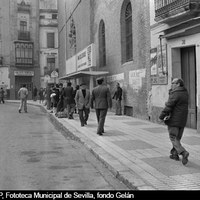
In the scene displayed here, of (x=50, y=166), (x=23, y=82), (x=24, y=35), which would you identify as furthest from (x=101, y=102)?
(x=24, y=35)

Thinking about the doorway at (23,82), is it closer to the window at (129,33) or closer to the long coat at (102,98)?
the window at (129,33)

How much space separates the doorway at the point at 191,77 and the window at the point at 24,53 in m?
35.9

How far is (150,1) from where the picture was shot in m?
13.1

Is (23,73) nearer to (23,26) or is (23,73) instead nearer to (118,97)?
(23,26)

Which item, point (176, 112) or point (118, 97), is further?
point (118, 97)

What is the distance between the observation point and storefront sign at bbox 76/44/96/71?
19938 mm

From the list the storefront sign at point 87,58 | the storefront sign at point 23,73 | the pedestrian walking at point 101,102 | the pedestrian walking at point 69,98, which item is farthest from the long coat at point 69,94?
the storefront sign at point 23,73

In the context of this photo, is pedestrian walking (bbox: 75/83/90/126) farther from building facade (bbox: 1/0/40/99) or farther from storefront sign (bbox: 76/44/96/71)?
building facade (bbox: 1/0/40/99)

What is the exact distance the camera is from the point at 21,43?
149ft

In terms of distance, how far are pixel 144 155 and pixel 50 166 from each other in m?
1.99

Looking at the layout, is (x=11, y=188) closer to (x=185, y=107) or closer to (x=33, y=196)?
(x=33, y=196)

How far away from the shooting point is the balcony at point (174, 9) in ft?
31.6

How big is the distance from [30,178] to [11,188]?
646mm

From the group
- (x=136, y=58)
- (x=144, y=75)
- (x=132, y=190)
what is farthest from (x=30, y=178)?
(x=136, y=58)
